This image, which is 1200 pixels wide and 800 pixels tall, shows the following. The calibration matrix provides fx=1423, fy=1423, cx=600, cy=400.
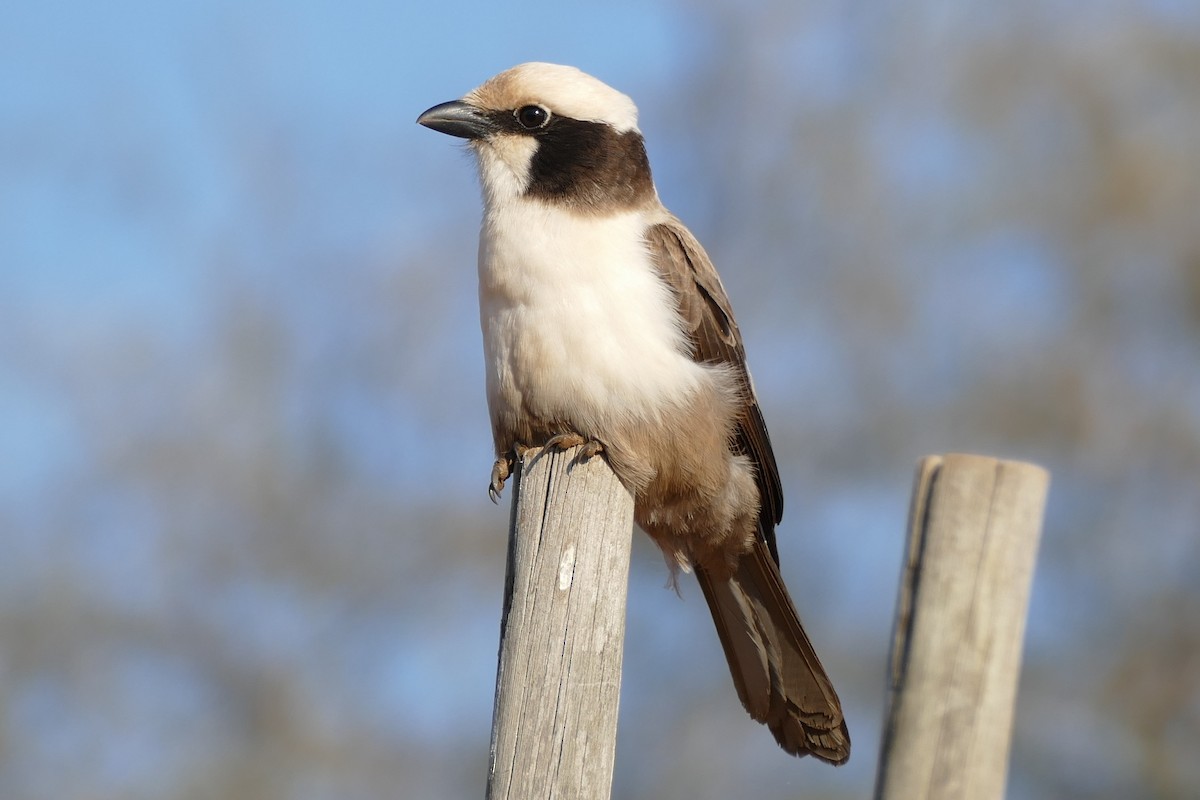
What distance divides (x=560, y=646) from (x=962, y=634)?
3.10 ft

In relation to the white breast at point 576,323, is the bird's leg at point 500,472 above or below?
below

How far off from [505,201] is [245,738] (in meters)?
Answer: 8.79

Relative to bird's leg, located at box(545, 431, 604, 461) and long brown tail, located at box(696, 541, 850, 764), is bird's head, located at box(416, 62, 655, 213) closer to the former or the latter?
bird's leg, located at box(545, 431, 604, 461)

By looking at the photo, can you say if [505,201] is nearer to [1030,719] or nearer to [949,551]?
[949,551]

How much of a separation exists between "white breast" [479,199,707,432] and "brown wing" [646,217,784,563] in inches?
3.7

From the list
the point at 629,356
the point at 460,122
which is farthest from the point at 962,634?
the point at 460,122

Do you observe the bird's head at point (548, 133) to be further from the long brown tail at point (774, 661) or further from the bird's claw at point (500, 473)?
the long brown tail at point (774, 661)

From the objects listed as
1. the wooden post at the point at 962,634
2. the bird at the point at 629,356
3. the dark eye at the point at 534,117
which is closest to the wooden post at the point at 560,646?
the bird at the point at 629,356

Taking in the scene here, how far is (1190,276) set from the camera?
1316cm

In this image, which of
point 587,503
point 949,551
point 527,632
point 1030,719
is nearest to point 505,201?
point 587,503

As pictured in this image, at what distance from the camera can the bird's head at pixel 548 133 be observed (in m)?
4.86

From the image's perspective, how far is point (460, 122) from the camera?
5023 mm

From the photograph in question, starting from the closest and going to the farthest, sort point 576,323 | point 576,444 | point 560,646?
point 560,646 → point 576,444 → point 576,323

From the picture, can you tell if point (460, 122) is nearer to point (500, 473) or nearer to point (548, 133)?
point (548, 133)
